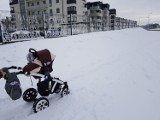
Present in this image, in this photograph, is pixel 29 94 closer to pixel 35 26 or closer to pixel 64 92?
pixel 64 92

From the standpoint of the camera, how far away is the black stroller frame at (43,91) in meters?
3.32

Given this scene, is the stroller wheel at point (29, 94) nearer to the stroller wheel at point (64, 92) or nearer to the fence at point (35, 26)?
the stroller wheel at point (64, 92)

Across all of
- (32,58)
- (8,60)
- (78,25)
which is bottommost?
(8,60)

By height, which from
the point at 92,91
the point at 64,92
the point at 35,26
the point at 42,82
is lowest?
the point at 92,91

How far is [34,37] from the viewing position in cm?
1096

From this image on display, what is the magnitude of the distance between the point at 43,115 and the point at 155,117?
264 centimetres

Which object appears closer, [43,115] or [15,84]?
[15,84]

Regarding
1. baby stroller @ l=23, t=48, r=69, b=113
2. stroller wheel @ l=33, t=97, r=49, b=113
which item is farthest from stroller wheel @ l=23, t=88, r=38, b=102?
stroller wheel @ l=33, t=97, r=49, b=113

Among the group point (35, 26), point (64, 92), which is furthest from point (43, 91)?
point (35, 26)

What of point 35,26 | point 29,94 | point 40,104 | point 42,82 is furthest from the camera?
point 35,26

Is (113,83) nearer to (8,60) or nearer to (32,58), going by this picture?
(32,58)

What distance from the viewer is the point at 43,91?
357 centimetres

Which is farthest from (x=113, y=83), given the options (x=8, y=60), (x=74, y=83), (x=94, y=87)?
(x=8, y=60)

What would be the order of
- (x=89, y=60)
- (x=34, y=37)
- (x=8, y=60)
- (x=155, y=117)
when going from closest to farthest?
(x=155, y=117) → (x=8, y=60) → (x=89, y=60) → (x=34, y=37)
